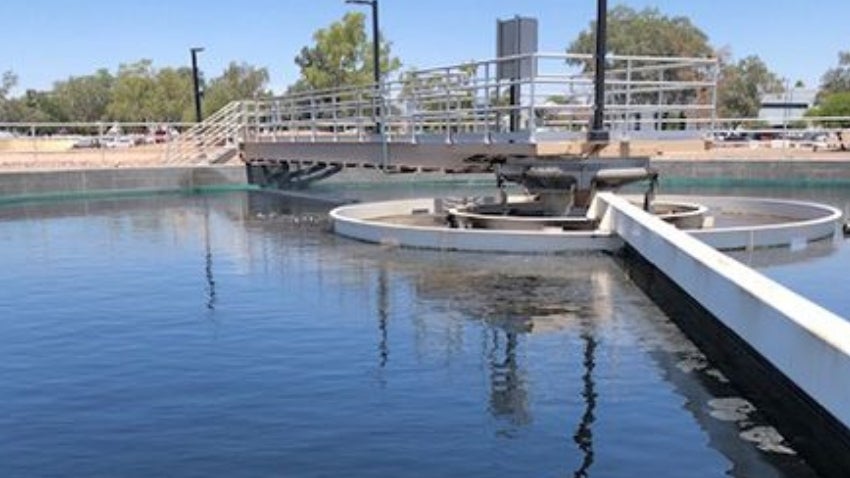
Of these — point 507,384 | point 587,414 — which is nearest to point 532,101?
point 507,384

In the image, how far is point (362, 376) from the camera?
827 centimetres

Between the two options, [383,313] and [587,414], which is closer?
[587,414]

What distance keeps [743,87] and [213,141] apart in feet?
250

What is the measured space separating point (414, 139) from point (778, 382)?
40.2ft

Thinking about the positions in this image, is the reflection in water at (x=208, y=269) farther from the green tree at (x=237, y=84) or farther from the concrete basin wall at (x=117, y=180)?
the green tree at (x=237, y=84)

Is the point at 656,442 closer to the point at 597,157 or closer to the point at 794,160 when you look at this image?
the point at 597,157

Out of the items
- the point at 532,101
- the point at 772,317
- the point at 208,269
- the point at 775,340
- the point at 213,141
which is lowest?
the point at 208,269

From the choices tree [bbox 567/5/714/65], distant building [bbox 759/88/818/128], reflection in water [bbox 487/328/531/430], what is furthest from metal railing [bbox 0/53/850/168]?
distant building [bbox 759/88/818/128]

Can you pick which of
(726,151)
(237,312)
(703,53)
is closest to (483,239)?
(237,312)

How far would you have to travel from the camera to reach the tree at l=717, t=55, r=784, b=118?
94.4 meters

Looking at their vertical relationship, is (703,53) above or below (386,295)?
above

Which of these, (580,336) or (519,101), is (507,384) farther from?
(519,101)

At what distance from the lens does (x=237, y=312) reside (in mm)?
11125

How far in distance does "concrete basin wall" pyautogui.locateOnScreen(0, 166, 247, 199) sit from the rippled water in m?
15.4
